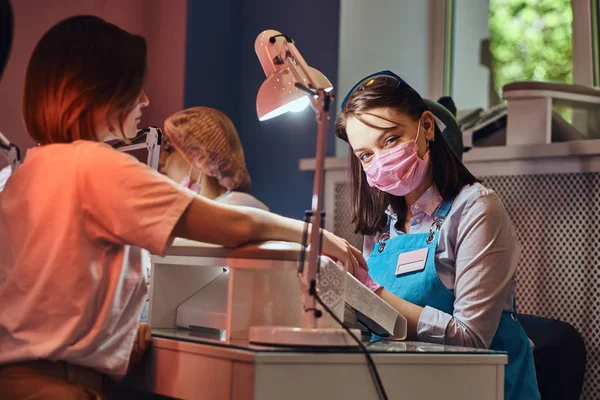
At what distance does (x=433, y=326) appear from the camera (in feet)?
5.92

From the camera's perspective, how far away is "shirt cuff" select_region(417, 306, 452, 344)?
180cm

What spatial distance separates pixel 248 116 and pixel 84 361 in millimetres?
2378

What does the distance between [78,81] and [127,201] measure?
0.23 metres

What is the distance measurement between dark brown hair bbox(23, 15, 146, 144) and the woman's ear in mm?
860

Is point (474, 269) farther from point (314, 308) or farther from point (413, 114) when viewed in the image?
point (314, 308)

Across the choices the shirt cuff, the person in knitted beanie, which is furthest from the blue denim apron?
the person in knitted beanie

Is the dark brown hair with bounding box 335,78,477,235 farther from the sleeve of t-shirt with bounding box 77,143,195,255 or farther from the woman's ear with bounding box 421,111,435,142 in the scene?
the sleeve of t-shirt with bounding box 77,143,195,255

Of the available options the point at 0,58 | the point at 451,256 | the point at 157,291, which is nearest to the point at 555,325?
the point at 451,256

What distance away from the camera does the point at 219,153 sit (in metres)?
3.09

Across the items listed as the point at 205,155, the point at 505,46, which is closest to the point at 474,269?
the point at 205,155

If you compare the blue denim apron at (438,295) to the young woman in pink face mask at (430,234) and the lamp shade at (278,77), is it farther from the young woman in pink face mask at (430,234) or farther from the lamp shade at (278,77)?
the lamp shade at (278,77)

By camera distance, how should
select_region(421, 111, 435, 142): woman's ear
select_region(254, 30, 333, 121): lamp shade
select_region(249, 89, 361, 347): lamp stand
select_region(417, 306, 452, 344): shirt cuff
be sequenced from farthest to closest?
select_region(421, 111, 435, 142): woman's ear, select_region(417, 306, 452, 344): shirt cuff, select_region(254, 30, 333, 121): lamp shade, select_region(249, 89, 361, 347): lamp stand

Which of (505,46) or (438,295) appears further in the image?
(505,46)

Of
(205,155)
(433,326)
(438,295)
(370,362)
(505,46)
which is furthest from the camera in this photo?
(505,46)
